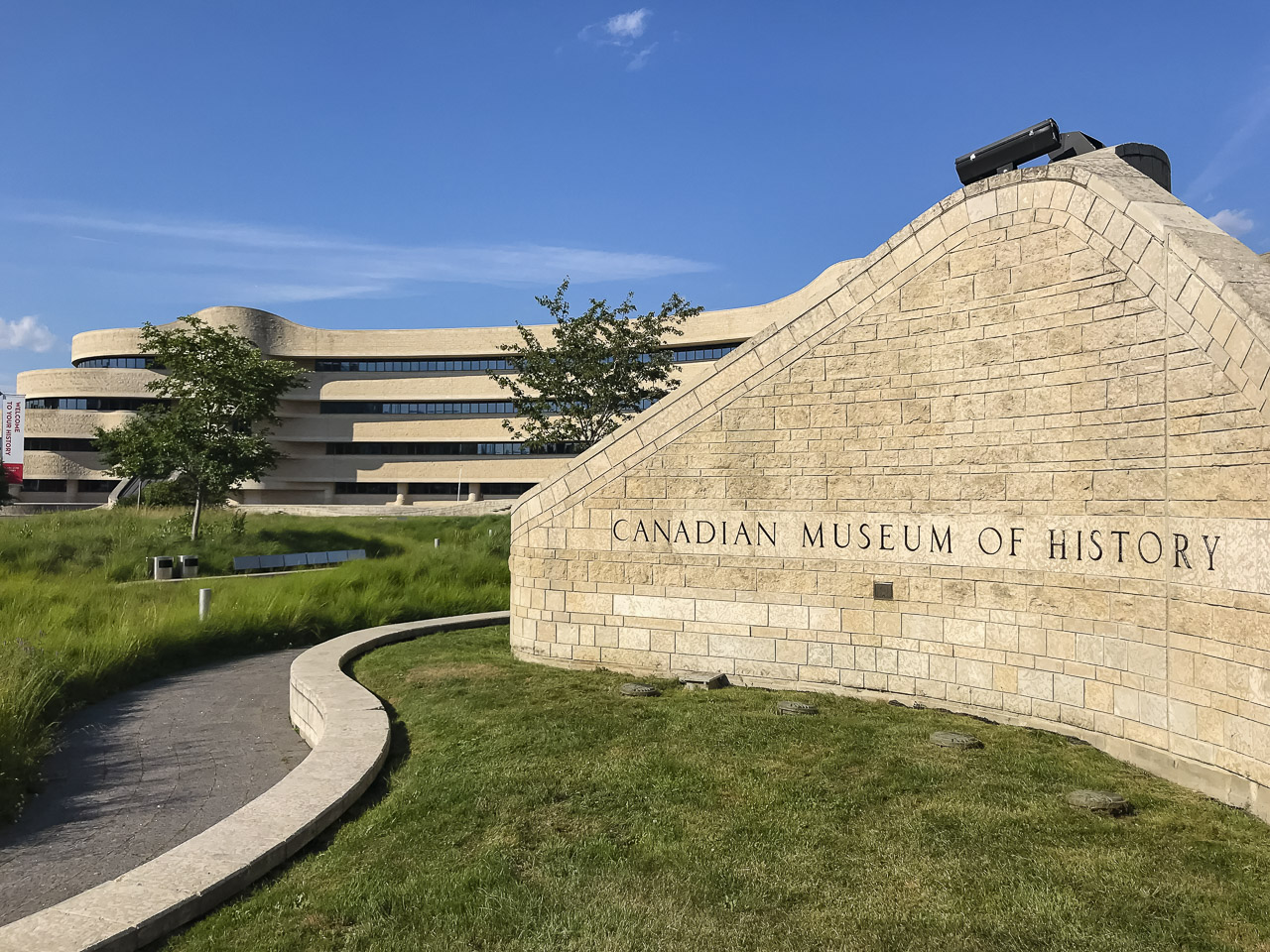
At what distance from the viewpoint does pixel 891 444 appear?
29.1 feet

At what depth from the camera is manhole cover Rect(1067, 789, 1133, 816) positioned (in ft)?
19.1

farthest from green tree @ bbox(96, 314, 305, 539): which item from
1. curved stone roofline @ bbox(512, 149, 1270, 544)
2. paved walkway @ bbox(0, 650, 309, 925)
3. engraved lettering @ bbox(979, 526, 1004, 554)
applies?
engraved lettering @ bbox(979, 526, 1004, 554)

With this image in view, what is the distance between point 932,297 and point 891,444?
1.60 m

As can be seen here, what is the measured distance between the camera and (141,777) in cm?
760

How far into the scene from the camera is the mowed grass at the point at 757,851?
440 centimetres

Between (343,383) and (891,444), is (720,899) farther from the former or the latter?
(343,383)

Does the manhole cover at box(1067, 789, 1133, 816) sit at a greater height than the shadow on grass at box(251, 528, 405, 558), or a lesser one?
lesser

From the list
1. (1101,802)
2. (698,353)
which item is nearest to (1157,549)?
(1101,802)

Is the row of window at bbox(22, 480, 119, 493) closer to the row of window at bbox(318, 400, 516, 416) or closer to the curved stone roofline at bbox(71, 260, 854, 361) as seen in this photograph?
the curved stone roofline at bbox(71, 260, 854, 361)

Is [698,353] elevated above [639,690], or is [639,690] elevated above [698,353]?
[698,353]

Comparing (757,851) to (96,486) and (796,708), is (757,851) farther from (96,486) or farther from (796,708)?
(96,486)

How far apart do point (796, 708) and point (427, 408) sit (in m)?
52.2

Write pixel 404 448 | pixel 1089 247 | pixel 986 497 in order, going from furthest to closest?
pixel 404 448, pixel 986 497, pixel 1089 247

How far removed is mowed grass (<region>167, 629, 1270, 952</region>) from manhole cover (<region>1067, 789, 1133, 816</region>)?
0.35ft
